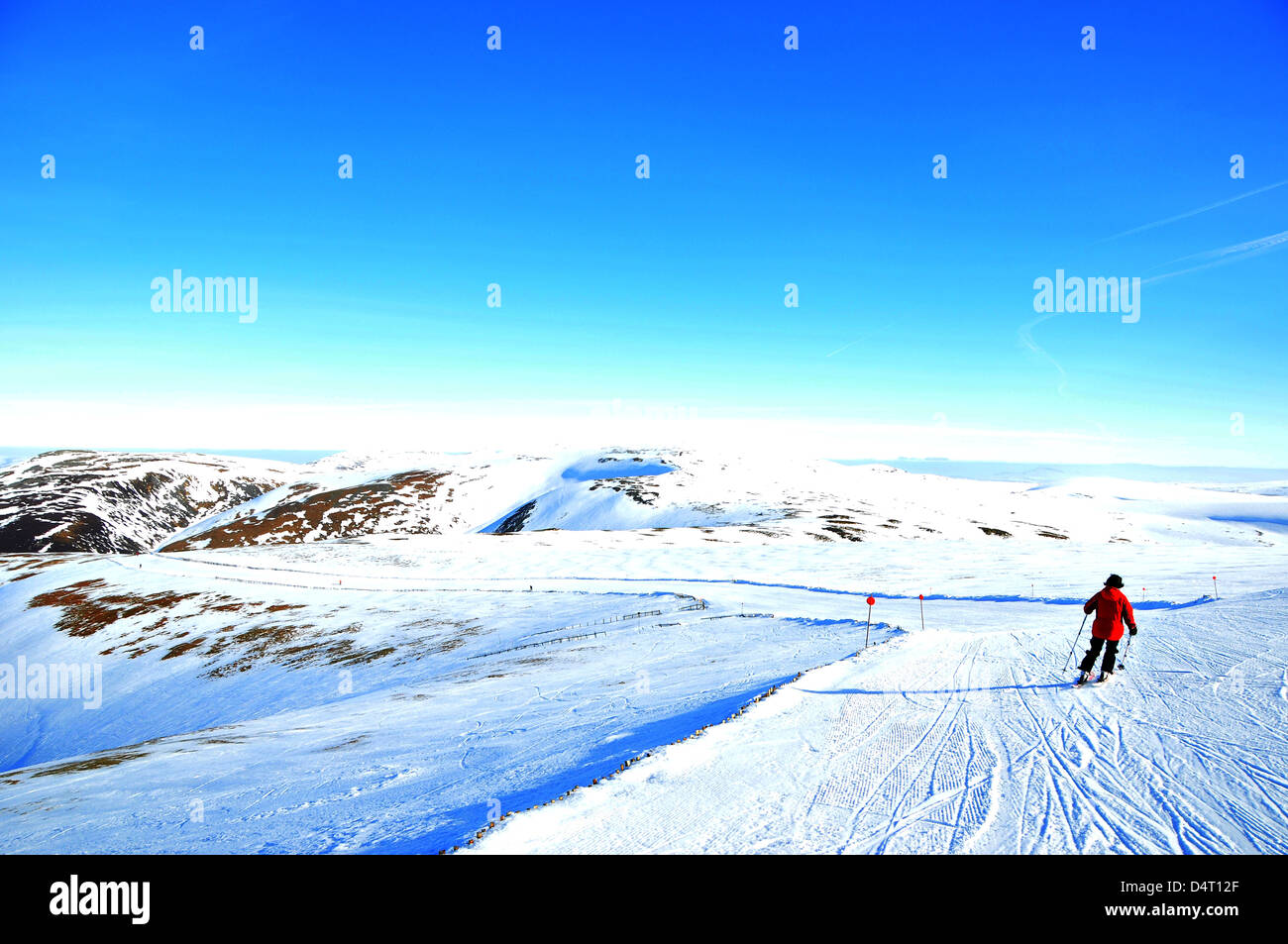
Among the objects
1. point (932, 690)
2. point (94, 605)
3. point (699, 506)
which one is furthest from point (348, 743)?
point (699, 506)

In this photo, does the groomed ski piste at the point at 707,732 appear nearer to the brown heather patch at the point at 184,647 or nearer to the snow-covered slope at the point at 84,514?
the brown heather patch at the point at 184,647

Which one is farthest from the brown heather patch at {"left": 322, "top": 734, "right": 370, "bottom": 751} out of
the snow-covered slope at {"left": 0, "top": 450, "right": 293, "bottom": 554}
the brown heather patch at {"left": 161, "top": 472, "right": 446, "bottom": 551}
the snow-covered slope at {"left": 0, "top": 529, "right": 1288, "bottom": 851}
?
the snow-covered slope at {"left": 0, "top": 450, "right": 293, "bottom": 554}

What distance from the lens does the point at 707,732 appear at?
38.5 feet

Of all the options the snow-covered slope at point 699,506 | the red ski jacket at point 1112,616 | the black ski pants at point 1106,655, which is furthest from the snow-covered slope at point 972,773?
the snow-covered slope at point 699,506

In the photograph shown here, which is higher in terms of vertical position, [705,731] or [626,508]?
[705,731]

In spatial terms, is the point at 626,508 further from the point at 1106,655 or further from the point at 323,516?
the point at 1106,655

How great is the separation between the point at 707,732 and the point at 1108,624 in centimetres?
950

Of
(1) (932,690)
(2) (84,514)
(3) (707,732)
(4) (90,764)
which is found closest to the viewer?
(3) (707,732)

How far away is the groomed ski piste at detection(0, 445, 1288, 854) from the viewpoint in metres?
8.16
